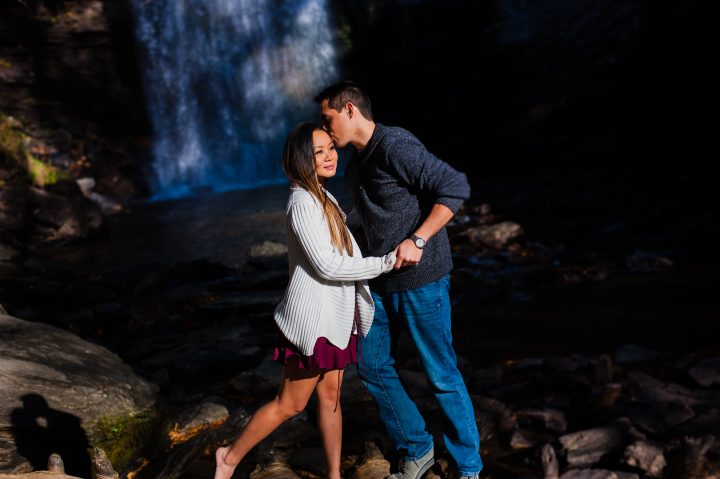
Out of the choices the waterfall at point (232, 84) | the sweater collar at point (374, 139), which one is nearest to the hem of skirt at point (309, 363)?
the sweater collar at point (374, 139)

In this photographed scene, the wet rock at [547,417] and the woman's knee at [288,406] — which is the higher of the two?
the woman's knee at [288,406]

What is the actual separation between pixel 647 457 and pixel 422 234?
181 cm

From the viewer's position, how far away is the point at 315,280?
3.18 metres

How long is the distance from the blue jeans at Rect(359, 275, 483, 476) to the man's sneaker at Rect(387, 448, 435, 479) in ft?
0.14

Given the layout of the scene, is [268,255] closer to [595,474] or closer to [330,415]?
[330,415]

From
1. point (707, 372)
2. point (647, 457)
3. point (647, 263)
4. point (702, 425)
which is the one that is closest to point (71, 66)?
point (647, 263)

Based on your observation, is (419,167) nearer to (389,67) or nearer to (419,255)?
(419,255)

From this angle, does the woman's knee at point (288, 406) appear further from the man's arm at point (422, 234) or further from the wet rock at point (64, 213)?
the wet rock at point (64, 213)

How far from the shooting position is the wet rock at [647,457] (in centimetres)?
363

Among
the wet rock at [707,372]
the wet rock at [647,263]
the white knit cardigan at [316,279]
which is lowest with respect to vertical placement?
the wet rock at [647,263]

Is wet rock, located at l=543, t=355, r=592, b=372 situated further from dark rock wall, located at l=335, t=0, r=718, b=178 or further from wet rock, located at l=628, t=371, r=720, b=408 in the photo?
dark rock wall, located at l=335, t=0, r=718, b=178

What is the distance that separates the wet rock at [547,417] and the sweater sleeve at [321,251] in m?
1.96

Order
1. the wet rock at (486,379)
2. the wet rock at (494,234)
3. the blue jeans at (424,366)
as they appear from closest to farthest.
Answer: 1. the blue jeans at (424,366)
2. the wet rock at (486,379)
3. the wet rock at (494,234)

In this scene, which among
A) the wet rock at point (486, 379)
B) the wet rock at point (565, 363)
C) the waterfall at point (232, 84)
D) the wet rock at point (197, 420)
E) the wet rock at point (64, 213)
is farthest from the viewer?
the waterfall at point (232, 84)
